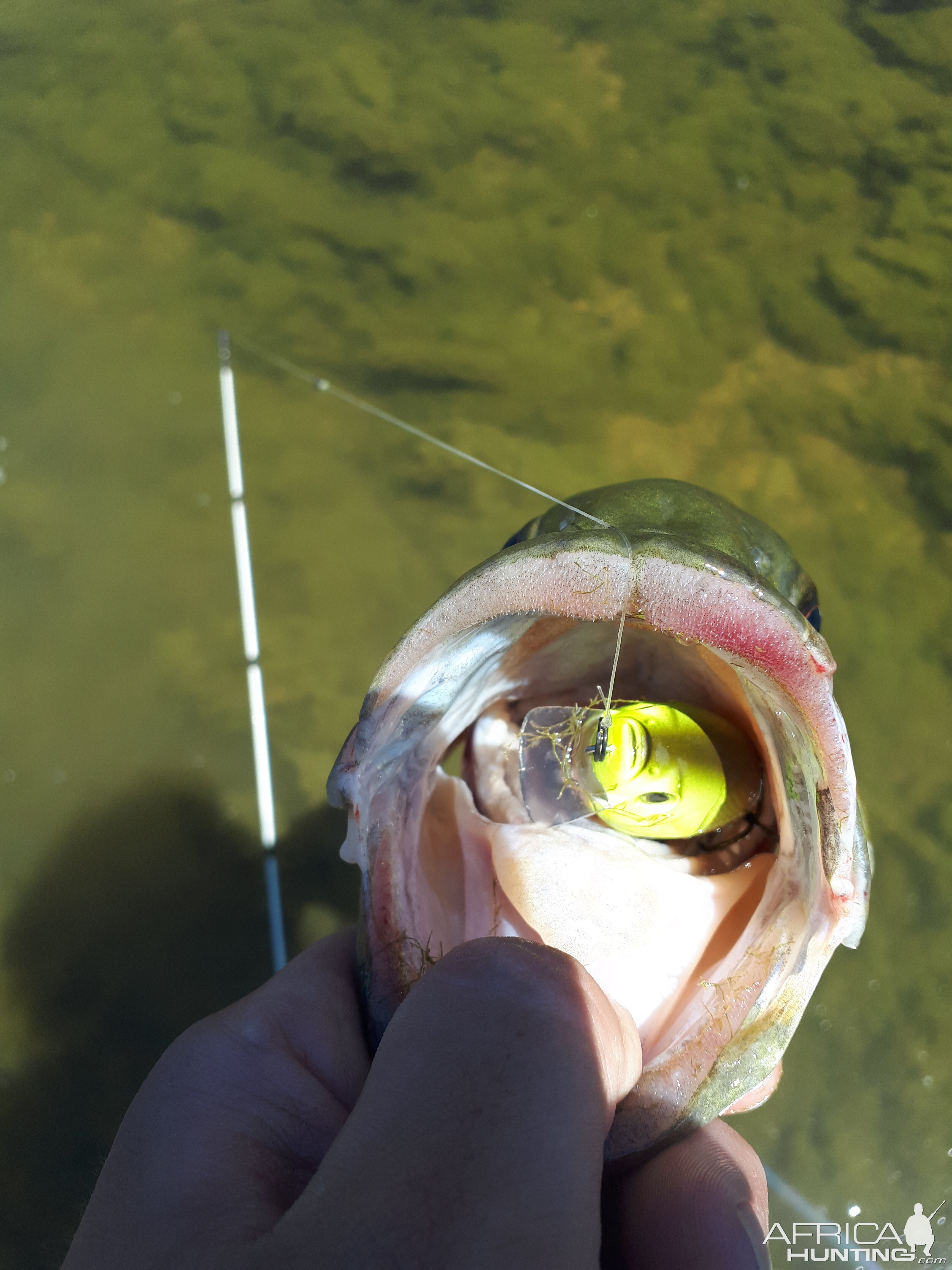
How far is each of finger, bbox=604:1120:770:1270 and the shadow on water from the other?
41.9 inches

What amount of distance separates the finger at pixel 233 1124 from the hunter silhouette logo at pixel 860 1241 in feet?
3.56

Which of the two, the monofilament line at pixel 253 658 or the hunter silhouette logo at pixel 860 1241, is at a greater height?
the monofilament line at pixel 253 658

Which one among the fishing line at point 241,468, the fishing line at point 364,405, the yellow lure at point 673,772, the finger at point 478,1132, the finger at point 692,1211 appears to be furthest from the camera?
the fishing line at point 364,405

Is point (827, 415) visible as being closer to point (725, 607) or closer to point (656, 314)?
point (656, 314)

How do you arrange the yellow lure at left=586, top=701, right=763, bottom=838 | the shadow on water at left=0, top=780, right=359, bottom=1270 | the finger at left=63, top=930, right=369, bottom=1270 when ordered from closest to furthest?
the finger at left=63, top=930, right=369, bottom=1270 → the yellow lure at left=586, top=701, right=763, bottom=838 → the shadow on water at left=0, top=780, right=359, bottom=1270

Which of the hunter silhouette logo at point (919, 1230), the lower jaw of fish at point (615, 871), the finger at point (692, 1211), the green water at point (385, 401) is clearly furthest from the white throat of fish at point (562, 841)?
the hunter silhouette logo at point (919, 1230)

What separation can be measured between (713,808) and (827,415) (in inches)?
43.9

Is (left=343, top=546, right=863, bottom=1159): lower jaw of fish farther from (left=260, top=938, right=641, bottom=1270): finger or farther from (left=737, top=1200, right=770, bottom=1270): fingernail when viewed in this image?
(left=260, top=938, right=641, bottom=1270): finger

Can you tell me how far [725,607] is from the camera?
3.40 feet

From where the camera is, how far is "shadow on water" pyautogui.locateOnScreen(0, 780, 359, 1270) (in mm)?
1896

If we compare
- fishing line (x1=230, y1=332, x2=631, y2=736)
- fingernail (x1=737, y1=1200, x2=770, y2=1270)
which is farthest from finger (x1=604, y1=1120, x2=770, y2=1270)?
fishing line (x1=230, y1=332, x2=631, y2=736)

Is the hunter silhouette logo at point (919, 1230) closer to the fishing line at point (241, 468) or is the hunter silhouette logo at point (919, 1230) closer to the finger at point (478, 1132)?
the fishing line at point (241, 468)

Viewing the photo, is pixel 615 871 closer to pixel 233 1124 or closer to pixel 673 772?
pixel 673 772

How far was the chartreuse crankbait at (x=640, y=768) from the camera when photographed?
4.22ft
